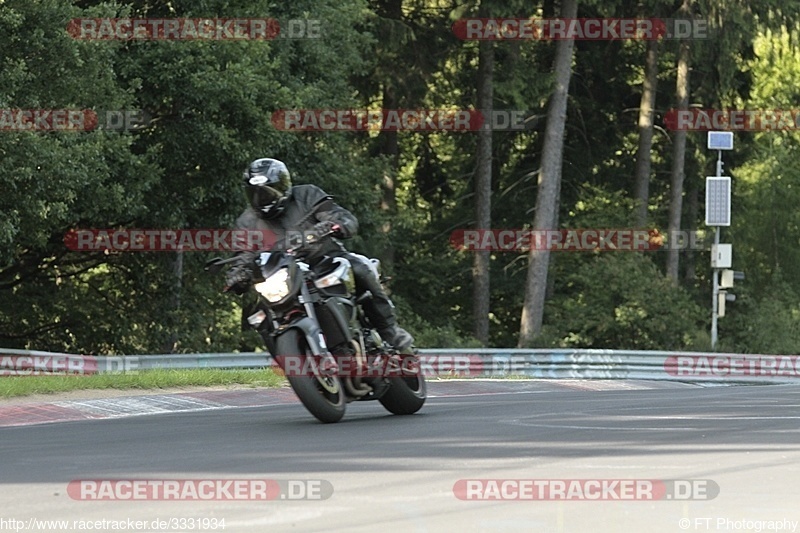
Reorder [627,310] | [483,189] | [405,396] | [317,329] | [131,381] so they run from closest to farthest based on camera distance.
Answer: [317,329] < [405,396] < [131,381] < [627,310] < [483,189]

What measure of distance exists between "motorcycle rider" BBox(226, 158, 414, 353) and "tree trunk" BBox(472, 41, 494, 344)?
102 ft

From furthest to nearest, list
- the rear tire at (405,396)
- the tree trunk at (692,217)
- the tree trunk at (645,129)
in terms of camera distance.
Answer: the tree trunk at (692,217) < the tree trunk at (645,129) < the rear tire at (405,396)

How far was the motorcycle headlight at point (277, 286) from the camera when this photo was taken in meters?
12.9

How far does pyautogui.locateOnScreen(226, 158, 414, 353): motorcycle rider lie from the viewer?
1341 cm

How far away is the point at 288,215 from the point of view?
1369 cm

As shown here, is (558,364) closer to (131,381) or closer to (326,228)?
(131,381)

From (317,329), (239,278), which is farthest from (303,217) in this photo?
(317,329)

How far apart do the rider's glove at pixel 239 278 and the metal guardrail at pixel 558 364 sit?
13.0 m

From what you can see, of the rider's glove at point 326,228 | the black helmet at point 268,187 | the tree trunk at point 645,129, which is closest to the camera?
the rider's glove at point 326,228

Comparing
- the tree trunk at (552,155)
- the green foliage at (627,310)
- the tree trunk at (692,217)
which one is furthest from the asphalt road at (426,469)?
the tree trunk at (692,217)

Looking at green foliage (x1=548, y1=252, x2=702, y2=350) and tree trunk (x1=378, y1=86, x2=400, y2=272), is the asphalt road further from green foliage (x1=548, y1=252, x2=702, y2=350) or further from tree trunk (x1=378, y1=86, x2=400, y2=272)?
tree trunk (x1=378, y1=86, x2=400, y2=272)

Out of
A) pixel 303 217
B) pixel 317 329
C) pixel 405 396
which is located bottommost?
pixel 405 396

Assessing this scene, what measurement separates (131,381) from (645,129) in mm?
33846

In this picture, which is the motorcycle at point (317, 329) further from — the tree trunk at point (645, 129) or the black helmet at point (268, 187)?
the tree trunk at point (645, 129)
